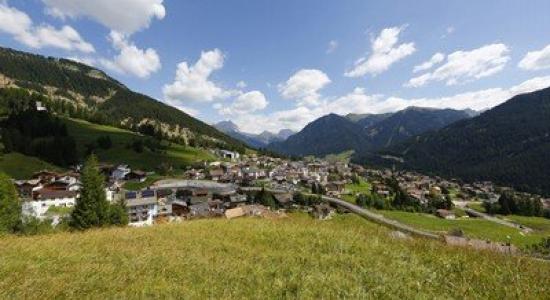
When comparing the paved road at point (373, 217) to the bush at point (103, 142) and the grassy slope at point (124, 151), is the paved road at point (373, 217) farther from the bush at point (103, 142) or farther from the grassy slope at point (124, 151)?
the bush at point (103, 142)

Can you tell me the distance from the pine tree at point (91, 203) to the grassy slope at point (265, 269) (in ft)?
87.3

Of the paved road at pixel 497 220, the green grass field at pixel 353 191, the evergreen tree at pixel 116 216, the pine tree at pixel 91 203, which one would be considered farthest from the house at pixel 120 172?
the paved road at pixel 497 220

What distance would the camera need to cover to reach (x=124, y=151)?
15688 centimetres

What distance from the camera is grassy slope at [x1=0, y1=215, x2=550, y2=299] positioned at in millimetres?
7066

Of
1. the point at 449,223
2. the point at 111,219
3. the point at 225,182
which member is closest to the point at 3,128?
the point at 225,182

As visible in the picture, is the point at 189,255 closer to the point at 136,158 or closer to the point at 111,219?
the point at 111,219

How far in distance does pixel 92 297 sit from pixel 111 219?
36.9 meters

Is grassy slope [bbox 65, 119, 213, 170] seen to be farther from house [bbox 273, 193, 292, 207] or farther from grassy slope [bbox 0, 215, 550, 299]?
grassy slope [bbox 0, 215, 550, 299]

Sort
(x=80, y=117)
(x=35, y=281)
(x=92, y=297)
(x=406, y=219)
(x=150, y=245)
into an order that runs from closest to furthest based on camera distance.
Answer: (x=92, y=297) < (x=35, y=281) < (x=150, y=245) < (x=406, y=219) < (x=80, y=117)

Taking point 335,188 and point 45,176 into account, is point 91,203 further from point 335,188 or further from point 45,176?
point 335,188

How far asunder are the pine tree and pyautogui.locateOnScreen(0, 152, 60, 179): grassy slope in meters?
91.1

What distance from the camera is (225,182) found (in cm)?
15512

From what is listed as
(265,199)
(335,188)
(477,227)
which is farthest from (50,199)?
(477,227)

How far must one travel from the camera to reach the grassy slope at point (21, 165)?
111 m
